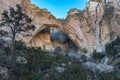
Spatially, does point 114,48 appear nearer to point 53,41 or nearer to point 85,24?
point 85,24

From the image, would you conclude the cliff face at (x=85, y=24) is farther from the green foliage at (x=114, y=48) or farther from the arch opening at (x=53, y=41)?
the green foliage at (x=114, y=48)

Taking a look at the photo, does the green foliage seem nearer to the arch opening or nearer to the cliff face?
the cliff face

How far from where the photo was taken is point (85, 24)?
2197 inches

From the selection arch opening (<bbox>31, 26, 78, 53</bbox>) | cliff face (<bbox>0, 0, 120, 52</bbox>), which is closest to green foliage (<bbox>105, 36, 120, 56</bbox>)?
cliff face (<bbox>0, 0, 120, 52</bbox>)

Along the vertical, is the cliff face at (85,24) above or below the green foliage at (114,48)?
above

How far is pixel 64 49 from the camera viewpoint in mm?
57469

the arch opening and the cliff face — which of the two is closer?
the cliff face

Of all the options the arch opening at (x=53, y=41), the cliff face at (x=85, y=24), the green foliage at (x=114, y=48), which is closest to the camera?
the green foliage at (x=114, y=48)

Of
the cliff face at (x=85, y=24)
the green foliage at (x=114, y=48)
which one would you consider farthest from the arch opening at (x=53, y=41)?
the green foliage at (x=114, y=48)

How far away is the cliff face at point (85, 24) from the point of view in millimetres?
53375

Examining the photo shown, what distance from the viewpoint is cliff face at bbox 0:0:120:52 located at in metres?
53.4

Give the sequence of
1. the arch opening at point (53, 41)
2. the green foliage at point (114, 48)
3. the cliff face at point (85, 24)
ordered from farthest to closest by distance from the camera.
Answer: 1. the arch opening at point (53, 41)
2. the cliff face at point (85, 24)
3. the green foliage at point (114, 48)

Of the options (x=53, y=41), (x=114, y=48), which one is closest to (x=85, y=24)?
(x=53, y=41)

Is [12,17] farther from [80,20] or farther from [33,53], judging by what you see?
[80,20]
